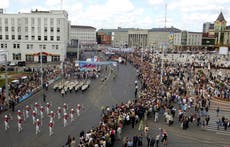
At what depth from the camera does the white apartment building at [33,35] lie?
75125mm

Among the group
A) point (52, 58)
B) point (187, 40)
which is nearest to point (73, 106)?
point (52, 58)

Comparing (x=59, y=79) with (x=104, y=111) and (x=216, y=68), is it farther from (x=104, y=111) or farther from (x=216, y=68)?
(x=216, y=68)

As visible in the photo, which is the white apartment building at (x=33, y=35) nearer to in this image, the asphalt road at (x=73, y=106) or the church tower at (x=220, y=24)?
the asphalt road at (x=73, y=106)

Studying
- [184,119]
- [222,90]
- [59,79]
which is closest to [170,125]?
[184,119]

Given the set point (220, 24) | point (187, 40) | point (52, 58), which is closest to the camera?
point (52, 58)

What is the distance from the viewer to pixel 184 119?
26.0 metres

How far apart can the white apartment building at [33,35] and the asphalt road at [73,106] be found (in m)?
28.9

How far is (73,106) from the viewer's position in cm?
3212

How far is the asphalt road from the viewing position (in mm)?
21844

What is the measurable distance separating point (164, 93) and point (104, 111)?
9.66 m

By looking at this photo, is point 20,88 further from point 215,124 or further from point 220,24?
point 220,24

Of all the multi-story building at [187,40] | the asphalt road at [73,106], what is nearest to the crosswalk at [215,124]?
the asphalt road at [73,106]

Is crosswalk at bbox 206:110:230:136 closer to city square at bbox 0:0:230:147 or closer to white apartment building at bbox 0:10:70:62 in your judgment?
city square at bbox 0:0:230:147

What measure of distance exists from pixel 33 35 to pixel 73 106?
Result: 49102 mm
